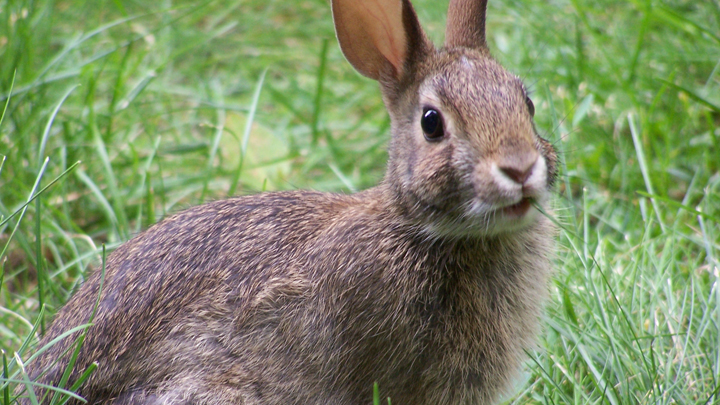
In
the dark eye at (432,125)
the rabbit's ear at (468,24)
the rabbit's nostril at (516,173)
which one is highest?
the rabbit's ear at (468,24)

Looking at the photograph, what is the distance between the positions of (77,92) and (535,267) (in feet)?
13.0

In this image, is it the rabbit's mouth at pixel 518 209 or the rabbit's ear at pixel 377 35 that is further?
the rabbit's ear at pixel 377 35

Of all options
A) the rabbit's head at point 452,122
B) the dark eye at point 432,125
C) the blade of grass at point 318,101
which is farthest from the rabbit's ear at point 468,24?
the blade of grass at point 318,101

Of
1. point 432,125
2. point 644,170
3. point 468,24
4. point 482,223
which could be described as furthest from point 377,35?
point 644,170

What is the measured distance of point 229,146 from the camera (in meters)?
6.70

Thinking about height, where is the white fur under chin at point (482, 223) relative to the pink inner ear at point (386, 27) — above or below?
below

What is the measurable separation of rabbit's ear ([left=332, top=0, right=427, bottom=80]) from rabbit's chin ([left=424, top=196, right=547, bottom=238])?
→ 31.7 inches

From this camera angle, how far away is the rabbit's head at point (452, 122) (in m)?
3.54

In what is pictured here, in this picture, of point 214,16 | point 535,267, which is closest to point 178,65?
point 214,16

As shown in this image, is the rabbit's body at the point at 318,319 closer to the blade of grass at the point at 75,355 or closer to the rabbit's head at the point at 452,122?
the blade of grass at the point at 75,355

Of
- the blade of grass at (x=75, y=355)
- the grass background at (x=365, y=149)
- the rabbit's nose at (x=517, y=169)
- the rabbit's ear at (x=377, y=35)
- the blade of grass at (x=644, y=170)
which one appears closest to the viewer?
the rabbit's nose at (x=517, y=169)

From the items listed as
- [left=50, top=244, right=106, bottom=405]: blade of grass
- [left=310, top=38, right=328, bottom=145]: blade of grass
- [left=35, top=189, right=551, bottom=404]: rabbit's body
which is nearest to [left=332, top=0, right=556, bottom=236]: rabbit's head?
[left=35, top=189, right=551, bottom=404]: rabbit's body

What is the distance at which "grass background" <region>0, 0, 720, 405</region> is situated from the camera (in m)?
4.38

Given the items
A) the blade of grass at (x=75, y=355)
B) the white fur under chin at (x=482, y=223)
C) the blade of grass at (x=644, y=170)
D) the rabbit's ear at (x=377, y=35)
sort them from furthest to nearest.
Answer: the blade of grass at (x=644, y=170), the rabbit's ear at (x=377, y=35), the blade of grass at (x=75, y=355), the white fur under chin at (x=482, y=223)
